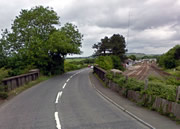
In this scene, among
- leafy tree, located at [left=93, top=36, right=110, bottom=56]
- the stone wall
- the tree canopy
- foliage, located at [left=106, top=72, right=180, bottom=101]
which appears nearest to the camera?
the stone wall

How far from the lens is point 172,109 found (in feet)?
22.5

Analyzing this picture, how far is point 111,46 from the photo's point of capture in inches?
1941

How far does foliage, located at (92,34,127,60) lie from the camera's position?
49987 millimetres

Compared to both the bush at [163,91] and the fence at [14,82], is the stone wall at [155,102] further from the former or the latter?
the fence at [14,82]

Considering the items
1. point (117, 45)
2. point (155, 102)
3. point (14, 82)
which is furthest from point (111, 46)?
point (155, 102)

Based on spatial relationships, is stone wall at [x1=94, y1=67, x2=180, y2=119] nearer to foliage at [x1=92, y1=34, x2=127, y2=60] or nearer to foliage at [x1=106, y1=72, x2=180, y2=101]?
foliage at [x1=106, y1=72, x2=180, y2=101]

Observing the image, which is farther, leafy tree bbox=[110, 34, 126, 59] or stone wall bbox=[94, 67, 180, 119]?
leafy tree bbox=[110, 34, 126, 59]

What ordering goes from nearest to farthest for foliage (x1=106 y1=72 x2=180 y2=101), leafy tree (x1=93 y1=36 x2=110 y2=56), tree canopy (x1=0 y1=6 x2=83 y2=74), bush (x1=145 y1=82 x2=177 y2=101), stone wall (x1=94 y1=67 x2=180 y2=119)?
stone wall (x1=94 y1=67 x2=180 y2=119) < bush (x1=145 y1=82 x2=177 y2=101) < foliage (x1=106 y1=72 x2=180 y2=101) < tree canopy (x1=0 y1=6 x2=83 y2=74) < leafy tree (x1=93 y1=36 x2=110 y2=56)

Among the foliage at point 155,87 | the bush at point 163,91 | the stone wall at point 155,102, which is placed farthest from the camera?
the foliage at point 155,87

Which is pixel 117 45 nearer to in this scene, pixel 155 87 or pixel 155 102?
pixel 155 87

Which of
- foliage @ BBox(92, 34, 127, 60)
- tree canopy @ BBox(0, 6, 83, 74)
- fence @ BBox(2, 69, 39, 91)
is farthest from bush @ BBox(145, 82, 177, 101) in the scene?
foliage @ BBox(92, 34, 127, 60)

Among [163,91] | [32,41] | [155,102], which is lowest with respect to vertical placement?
[155,102]

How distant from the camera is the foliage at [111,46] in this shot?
164 feet

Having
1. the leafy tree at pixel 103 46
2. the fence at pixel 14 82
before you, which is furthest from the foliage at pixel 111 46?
the fence at pixel 14 82
